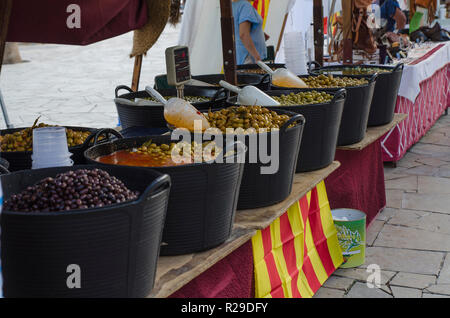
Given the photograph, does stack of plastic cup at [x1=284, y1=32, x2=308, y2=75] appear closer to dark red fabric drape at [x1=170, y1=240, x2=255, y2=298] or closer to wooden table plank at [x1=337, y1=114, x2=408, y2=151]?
wooden table plank at [x1=337, y1=114, x2=408, y2=151]

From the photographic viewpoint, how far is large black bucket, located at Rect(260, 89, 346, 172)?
8.66 ft

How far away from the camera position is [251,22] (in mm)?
5105

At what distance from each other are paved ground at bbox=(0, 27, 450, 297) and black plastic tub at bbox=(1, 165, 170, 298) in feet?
6.25

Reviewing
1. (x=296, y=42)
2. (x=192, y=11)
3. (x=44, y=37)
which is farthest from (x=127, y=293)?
(x=192, y=11)

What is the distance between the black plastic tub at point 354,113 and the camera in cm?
312

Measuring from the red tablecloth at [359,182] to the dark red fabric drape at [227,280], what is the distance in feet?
4.21

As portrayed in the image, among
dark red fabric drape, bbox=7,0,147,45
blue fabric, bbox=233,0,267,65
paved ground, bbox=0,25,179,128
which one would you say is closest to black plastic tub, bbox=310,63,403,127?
dark red fabric drape, bbox=7,0,147,45

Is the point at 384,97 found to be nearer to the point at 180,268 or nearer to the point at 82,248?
the point at 180,268

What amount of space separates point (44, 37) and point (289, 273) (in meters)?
1.59

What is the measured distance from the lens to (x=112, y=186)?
1.43 metres

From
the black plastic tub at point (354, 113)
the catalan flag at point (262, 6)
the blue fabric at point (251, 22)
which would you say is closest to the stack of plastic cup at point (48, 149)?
the black plastic tub at point (354, 113)

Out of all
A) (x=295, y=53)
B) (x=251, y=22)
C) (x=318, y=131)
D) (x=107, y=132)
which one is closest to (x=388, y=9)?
(x=251, y=22)

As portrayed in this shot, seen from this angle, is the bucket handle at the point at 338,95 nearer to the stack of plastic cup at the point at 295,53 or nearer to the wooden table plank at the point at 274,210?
the wooden table plank at the point at 274,210
